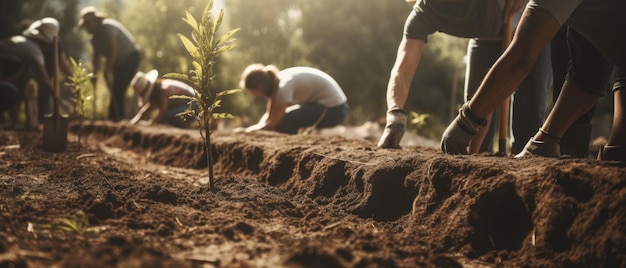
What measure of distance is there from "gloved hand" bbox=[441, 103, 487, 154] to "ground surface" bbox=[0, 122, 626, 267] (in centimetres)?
18

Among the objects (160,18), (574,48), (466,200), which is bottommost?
(466,200)

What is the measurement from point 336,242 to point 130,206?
3.28 feet

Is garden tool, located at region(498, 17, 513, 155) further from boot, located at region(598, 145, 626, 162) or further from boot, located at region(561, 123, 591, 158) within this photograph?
boot, located at region(598, 145, 626, 162)

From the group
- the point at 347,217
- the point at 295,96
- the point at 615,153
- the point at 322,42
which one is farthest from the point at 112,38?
the point at 322,42

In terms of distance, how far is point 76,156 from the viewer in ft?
16.4

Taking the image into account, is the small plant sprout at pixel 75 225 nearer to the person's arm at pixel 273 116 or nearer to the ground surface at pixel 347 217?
the ground surface at pixel 347 217

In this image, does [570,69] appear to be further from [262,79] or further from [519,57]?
[262,79]

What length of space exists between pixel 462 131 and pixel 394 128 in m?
0.88

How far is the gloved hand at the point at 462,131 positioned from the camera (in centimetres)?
268

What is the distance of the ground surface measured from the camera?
70.8 inches

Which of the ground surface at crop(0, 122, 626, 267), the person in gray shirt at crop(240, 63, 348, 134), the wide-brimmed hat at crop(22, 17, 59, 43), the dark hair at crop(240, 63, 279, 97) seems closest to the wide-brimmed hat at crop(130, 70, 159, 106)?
the wide-brimmed hat at crop(22, 17, 59, 43)

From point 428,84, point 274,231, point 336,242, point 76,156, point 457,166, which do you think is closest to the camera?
point 336,242

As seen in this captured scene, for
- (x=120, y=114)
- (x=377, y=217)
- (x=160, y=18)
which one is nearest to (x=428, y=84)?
(x=160, y=18)

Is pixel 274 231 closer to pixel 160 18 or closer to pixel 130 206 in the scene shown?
pixel 130 206
